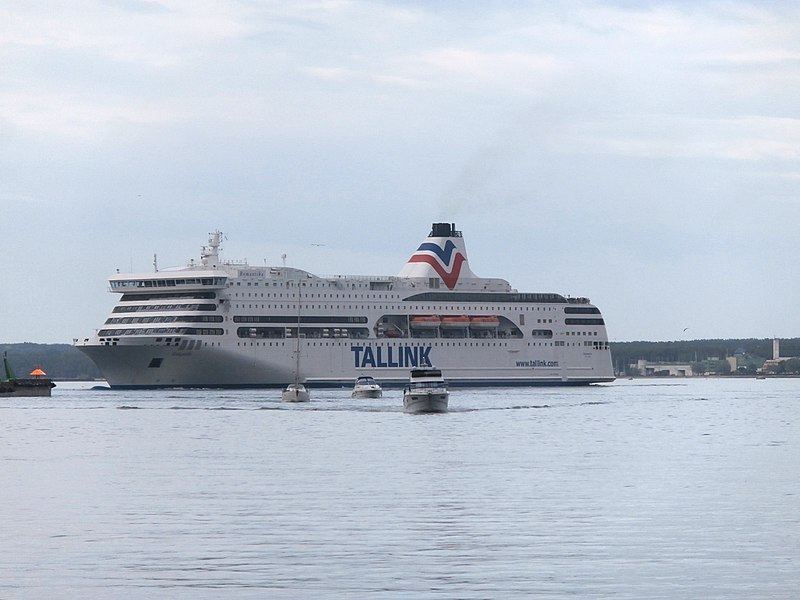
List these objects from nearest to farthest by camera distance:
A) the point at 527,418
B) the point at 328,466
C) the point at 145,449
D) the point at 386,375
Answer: the point at 328,466 → the point at 145,449 → the point at 527,418 → the point at 386,375

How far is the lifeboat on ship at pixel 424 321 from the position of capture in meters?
143

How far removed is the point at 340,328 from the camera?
13825 centimetres

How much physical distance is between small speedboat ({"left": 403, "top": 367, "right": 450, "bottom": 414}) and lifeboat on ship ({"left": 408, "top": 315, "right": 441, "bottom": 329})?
176 feet

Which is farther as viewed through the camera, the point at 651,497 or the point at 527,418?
the point at 527,418

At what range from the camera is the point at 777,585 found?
79.5 ft

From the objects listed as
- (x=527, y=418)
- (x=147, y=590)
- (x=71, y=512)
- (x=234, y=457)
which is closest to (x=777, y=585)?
(x=147, y=590)

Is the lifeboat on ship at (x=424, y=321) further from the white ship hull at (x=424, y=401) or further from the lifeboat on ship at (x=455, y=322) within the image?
the white ship hull at (x=424, y=401)

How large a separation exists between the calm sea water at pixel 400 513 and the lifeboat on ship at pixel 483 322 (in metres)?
74.8

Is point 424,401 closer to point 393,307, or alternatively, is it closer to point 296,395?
point 296,395

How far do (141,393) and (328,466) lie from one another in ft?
267

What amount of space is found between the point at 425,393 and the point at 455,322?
58343 mm

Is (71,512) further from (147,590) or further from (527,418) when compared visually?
(527,418)

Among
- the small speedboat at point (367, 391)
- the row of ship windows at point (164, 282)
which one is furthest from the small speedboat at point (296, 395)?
the row of ship windows at point (164, 282)

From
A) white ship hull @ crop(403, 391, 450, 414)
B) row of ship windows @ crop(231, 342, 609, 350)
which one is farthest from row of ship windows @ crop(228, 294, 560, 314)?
white ship hull @ crop(403, 391, 450, 414)
